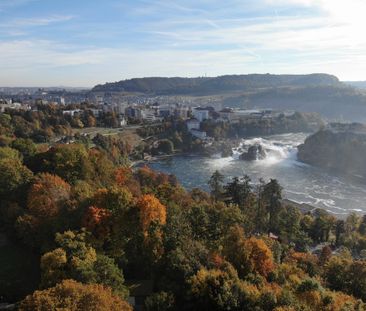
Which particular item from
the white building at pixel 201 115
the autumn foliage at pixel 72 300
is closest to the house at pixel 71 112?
the white building at pixel 201 115

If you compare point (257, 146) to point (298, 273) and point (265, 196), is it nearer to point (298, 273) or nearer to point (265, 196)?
point (265, 196)

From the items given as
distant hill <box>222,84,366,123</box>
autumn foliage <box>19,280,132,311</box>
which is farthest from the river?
distant hill <box>222,84,366,123</box>

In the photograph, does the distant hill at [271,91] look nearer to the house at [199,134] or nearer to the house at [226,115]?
the house at [226,115]

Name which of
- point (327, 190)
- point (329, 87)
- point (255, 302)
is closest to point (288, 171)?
point (327, 190)

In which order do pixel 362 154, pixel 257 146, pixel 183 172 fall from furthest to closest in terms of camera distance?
pixel 257 146, pixel 362 154, pixel 183 172

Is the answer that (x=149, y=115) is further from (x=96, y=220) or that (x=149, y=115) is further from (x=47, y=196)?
(x=96, y=220)
